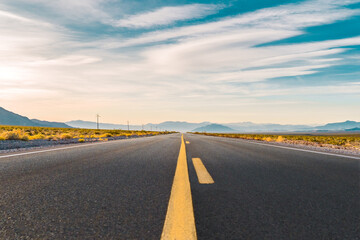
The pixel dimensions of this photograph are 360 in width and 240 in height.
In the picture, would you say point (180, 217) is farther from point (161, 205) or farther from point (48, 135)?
point (48, 135)

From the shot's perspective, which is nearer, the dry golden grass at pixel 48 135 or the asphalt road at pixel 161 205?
the asphalt road at pixel 161 205

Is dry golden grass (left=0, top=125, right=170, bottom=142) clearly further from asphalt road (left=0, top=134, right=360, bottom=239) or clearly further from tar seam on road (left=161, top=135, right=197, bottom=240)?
tar seam on road (left=161, top=135, right=197, bottom=240)

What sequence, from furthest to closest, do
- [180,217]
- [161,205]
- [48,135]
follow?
[48,135]
[161,205]
[180,217]

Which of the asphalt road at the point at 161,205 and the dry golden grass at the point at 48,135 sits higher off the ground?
the dry golden grass at the point at 48,135

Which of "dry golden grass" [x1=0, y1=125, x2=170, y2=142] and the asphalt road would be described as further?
"dry golden grass" [x1=0, y1=125, x2=170, y2=142]

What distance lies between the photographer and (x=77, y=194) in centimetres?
254

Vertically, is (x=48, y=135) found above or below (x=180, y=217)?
above

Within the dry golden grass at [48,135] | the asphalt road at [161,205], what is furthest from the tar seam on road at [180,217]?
the dry golden grass at [48,135]

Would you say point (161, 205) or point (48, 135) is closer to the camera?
point (161, 205)

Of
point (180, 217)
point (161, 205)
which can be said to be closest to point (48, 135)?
point (161, 205)

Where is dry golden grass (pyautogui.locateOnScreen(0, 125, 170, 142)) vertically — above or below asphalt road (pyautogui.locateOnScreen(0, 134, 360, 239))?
above

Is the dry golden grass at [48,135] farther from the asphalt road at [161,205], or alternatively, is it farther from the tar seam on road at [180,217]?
the tar seam on road at [180,217]

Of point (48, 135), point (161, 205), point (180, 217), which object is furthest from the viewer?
point (48, 135)

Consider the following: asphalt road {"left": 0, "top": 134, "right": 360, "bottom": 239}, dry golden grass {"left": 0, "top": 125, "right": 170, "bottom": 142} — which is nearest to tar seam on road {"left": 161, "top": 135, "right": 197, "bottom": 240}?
asphalt road {"left": 0, "top": 134, "right": 360, "bottom": 239}
